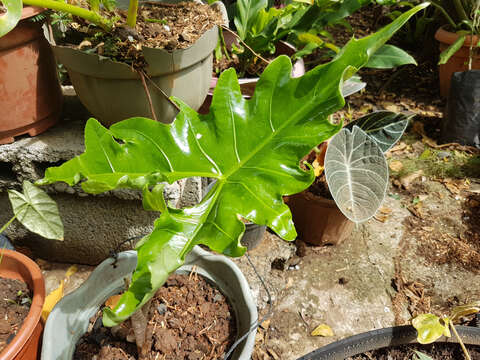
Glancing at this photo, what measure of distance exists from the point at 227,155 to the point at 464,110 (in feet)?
6.66

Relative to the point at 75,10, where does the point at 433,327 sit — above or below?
below

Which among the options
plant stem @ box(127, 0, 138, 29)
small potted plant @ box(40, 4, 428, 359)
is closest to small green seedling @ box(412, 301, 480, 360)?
small potted plant @ box(40, 4, 428, 359)

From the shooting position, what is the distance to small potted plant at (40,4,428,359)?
653 millimetres

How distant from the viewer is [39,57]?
3.98 feet

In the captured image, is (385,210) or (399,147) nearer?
(385,210)

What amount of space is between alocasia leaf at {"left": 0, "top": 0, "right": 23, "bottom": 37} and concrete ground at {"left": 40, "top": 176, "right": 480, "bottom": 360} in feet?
3.74

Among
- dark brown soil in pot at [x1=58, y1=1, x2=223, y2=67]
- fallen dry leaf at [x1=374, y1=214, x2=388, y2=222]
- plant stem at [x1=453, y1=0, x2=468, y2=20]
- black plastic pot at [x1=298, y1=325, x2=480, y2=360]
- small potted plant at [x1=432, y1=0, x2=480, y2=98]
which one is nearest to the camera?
dark brown soil in pot at [x1=58, y1=1, x2=223, y2=67]

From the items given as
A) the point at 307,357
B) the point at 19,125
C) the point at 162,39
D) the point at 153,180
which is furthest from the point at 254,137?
the point at 19,125

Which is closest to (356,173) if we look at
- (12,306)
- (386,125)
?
(386,125)

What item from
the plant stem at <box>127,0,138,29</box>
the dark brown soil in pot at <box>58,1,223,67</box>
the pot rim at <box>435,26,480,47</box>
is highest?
the plant stem at <box>127,0,138,29</box>

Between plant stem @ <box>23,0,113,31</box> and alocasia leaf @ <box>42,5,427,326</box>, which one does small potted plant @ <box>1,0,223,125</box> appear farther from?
alocasia leaf @ <box>42,5,427,326</box>

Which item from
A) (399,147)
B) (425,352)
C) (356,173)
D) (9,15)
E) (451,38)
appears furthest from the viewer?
(451,38)

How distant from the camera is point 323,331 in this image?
1453mm

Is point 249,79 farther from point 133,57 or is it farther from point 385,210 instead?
point 385,210
